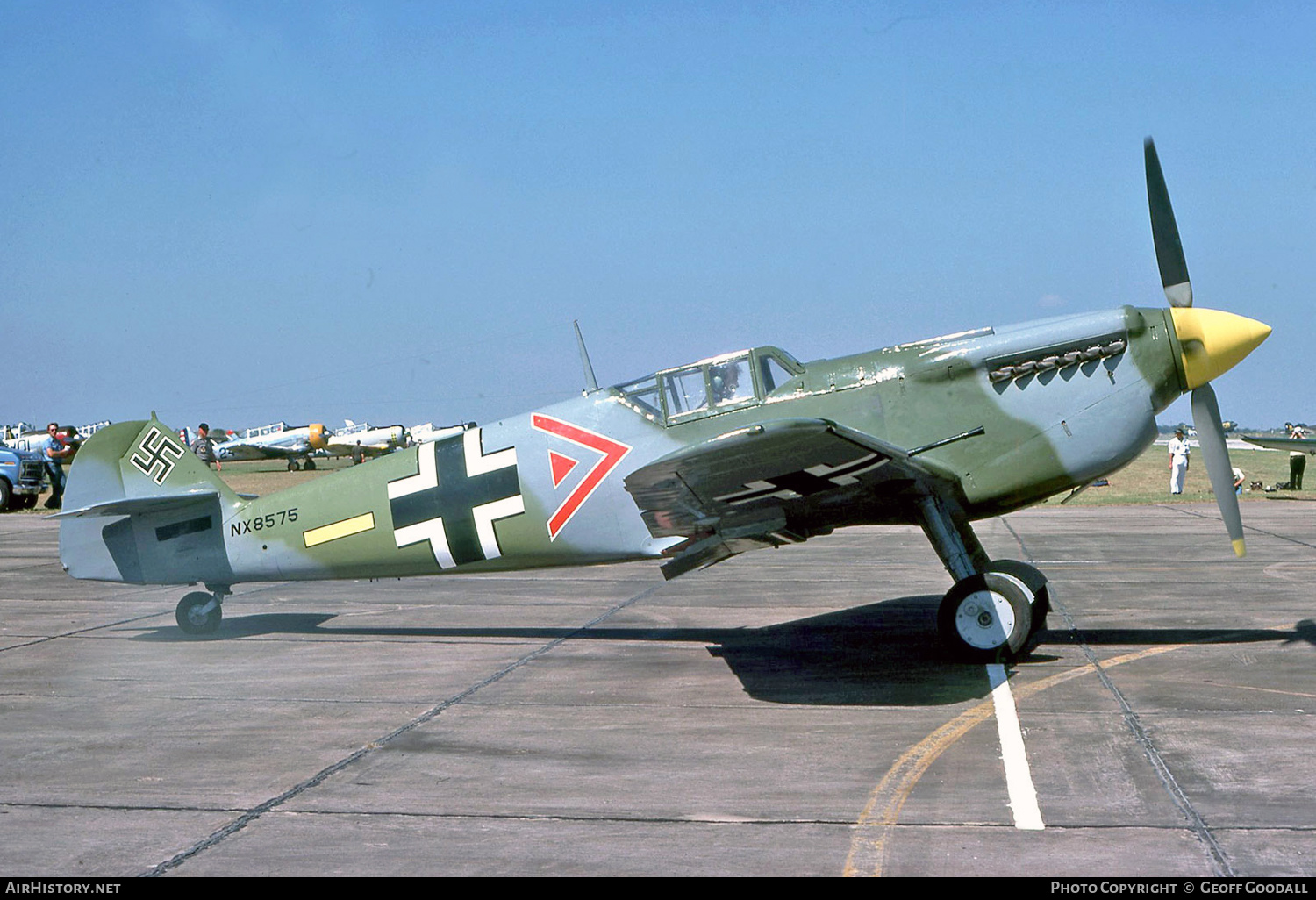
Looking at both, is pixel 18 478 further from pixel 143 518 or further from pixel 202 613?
pixel 202 613

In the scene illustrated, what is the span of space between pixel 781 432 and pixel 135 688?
4.81m

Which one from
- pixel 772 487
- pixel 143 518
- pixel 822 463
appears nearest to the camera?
pixel 822 463

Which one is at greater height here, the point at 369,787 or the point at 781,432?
the point at 781,432

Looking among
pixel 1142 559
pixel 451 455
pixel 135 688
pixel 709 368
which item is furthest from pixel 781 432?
pixel 1142 559

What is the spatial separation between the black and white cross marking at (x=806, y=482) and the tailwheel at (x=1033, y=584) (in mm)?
1467

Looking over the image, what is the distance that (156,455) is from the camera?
32.7 feet

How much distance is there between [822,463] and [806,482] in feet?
1.19

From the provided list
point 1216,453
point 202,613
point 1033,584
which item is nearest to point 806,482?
point 1033,584

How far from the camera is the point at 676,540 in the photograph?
29.2 feet

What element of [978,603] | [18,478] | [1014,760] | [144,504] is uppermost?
[18,478]

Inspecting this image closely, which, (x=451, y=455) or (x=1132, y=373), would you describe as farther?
(x=451, y=455)

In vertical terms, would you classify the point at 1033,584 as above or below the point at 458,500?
below

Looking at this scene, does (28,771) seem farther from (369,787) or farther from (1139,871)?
(1139,871)

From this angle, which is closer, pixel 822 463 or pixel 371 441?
pixel 822 463
